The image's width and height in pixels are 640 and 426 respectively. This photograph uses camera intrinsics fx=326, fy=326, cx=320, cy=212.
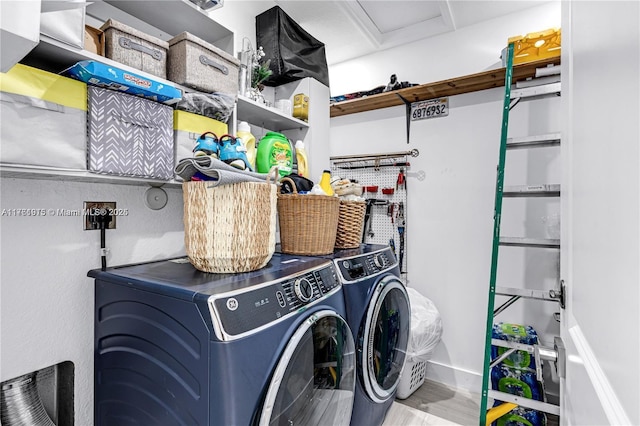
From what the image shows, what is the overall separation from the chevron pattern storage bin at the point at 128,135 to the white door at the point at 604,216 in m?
1.25

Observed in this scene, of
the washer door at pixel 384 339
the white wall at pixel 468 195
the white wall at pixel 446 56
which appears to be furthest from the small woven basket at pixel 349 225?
the white wall at pixel 446 56

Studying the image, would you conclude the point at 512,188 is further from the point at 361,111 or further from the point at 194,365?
the point at 194,365

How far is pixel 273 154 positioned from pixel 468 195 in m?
1.71

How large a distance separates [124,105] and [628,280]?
4.38ft

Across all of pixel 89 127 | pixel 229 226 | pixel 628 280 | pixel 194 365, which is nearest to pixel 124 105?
pixel 89 127

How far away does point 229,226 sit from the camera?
1.09 meters

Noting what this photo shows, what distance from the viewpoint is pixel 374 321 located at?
1.54 m

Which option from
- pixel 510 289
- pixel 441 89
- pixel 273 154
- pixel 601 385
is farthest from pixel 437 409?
pixel 441 89

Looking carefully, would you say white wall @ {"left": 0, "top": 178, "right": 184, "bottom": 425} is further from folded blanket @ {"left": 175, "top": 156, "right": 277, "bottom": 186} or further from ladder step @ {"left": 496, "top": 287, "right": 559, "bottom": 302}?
ladder step @ {"left": 496, "top": 287, "right": 559, "bottom": 302}

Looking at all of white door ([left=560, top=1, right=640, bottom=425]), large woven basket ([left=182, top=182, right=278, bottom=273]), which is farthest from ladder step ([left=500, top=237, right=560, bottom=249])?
large woven basket ([left=182, top=182, right=278, bottom=273])

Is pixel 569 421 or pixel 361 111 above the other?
pixel 361 111

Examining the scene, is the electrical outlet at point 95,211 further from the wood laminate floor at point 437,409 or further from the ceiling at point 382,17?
the wood laminate floor at point 437,409

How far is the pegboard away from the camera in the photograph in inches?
114

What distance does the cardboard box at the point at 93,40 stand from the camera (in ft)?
3.58
